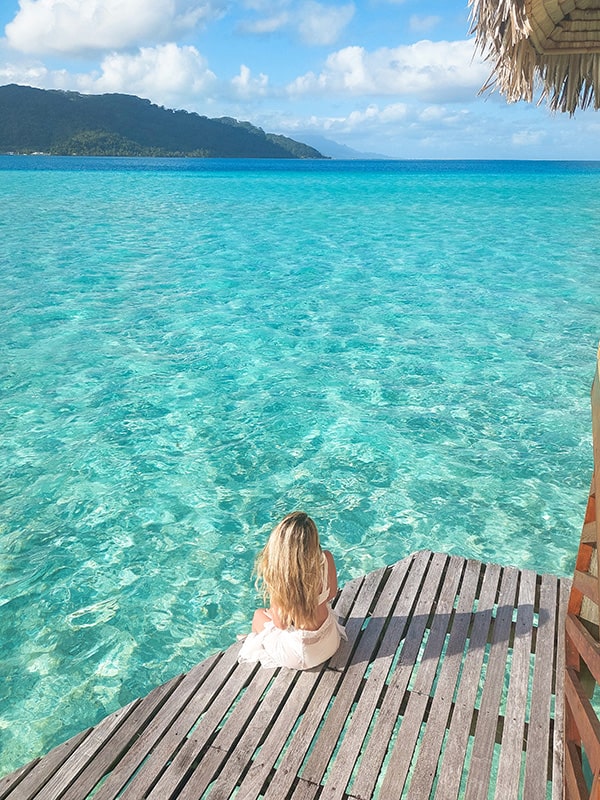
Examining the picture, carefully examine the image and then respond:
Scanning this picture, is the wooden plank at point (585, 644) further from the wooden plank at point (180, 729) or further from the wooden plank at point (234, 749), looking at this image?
the wooden plank at point (180, 729)

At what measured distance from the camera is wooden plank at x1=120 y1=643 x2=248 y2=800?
8.50ft

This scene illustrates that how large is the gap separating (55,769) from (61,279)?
1361cm

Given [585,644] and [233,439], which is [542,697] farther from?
[233,439]

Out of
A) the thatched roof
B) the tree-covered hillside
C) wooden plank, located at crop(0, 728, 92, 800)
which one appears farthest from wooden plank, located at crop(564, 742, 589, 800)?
the tree-covered hillside

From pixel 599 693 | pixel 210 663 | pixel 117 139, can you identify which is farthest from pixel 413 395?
pixel 117 139

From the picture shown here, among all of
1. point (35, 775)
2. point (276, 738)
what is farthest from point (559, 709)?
point (35, 775)

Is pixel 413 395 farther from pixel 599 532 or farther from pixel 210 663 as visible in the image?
pixel 599 532

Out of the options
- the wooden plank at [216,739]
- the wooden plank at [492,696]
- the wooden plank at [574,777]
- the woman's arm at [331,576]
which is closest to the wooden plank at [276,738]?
the wooden plank at [216,739]

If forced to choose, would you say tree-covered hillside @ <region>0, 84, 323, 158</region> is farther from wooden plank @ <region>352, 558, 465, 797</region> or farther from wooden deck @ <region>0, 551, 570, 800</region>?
wooden deck @ <region>0, 551, 570, 800</region>

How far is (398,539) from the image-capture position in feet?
17.6

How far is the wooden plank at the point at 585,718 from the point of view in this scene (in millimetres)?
1859

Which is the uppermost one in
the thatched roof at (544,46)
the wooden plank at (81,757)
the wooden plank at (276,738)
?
the thatched roof at (544,46)

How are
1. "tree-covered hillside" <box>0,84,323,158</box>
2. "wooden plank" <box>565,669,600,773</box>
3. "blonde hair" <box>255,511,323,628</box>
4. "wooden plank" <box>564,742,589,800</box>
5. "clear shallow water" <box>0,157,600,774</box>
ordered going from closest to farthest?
"wooden plank" <box>565,669,600,773</box>
"wooden plank" <box>564,742,589,800</box>
"blonde hair" <box>255,511,323,628</box>
"clear shallow water" <box>0,157,600,774</box>
"tree-covered hillside" <box>0,84,323,158</box>

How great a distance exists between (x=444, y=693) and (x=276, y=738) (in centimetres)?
85
